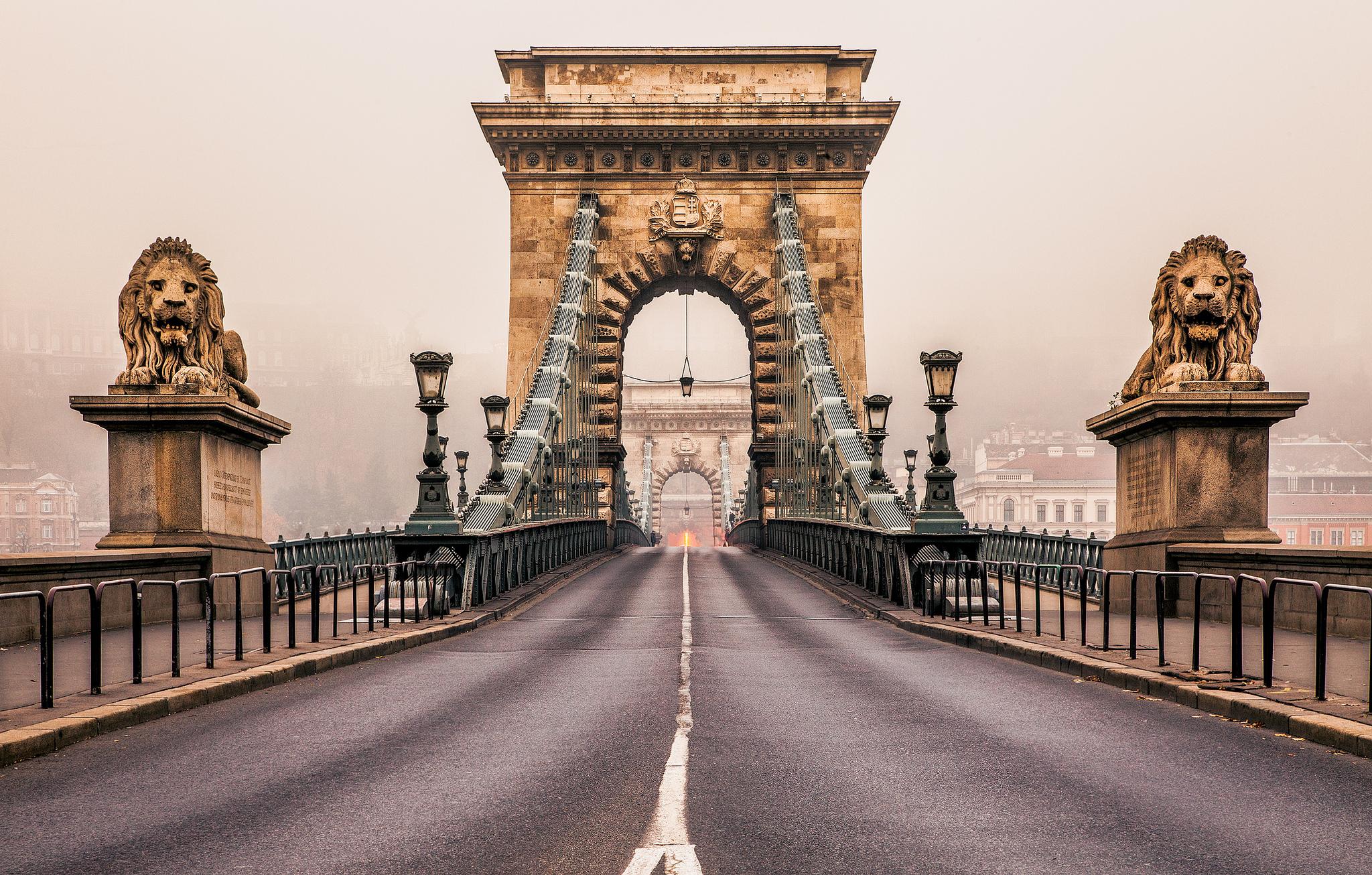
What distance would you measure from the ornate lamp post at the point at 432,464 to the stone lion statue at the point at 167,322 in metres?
2.99

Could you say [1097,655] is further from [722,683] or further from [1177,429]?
[1177,429]

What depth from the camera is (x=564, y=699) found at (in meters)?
10.4

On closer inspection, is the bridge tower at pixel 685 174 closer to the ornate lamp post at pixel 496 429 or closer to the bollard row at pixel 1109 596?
the ornate lamp post at pixel 496 429

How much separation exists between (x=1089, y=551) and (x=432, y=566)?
11.5 m

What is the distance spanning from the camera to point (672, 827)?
232 inches

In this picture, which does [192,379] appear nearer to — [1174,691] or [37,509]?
[1174,691]

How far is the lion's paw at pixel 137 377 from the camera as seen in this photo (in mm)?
16484

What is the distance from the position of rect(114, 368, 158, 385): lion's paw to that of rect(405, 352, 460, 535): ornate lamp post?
3.68m

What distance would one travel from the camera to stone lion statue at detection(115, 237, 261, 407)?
1675 cm

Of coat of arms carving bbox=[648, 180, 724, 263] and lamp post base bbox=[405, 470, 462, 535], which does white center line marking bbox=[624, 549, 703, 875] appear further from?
coat of arms carving bbox=[648, 180, 724, 263]

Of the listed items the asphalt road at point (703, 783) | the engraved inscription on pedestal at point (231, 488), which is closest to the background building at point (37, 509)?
the engraved inscription on pedestal at point (231, 488)

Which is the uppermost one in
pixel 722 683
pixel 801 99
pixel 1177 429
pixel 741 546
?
pixel 801 99

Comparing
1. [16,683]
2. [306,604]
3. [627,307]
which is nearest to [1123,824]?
[16,683]

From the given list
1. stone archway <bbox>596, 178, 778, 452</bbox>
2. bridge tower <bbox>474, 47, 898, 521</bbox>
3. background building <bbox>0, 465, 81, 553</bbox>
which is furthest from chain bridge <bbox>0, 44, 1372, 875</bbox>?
background building <bbox>0, 465, 81, 553</bbox>
